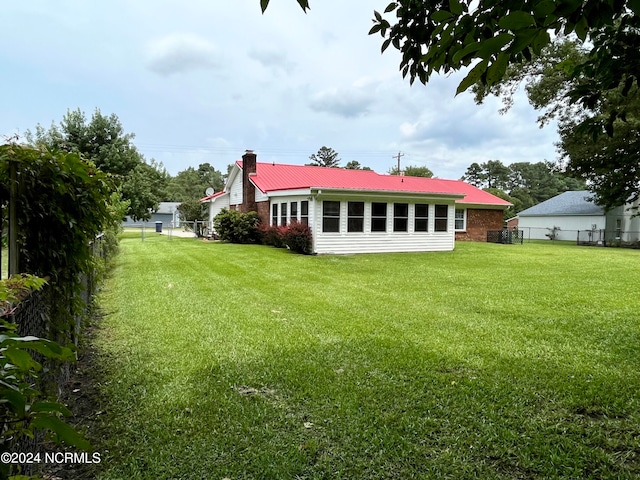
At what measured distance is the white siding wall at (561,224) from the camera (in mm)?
31367

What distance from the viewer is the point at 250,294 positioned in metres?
8.05

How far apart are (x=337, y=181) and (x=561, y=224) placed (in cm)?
2496

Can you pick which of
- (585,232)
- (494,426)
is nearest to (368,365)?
(494,426)

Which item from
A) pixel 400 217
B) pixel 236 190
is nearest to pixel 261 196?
pixel 236 190

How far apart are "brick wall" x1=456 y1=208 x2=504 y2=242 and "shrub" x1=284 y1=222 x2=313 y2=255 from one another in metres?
12.2

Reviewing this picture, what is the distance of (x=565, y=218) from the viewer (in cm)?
3375

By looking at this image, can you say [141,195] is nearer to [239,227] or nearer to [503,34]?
[239,227]

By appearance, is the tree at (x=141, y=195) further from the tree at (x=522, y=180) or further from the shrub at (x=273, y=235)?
the tree at (x=522, y=180)

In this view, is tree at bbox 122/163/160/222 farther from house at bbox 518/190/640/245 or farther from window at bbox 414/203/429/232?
house at bbox 518/190/640/245

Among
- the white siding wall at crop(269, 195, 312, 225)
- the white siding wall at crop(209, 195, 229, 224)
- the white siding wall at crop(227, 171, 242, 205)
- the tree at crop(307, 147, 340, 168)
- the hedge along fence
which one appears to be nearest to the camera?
the hedge along fence

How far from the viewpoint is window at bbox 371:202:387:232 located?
55.0 ft

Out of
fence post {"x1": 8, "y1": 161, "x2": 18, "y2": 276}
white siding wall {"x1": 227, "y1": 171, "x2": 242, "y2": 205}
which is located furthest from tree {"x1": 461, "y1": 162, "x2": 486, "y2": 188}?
fence post {"x1": 8, "y1": 161, "x2": 18, "y2": 276}

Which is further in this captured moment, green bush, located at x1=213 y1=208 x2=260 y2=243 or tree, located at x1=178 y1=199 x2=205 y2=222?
tree, located at x1=178 y1=199 x2=205 y2=222

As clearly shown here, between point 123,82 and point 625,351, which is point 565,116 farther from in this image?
point 123,82
